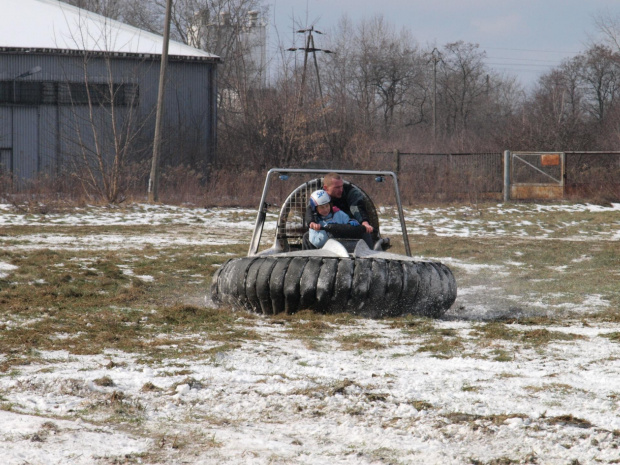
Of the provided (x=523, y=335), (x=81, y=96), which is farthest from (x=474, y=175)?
(x=523, y=335)

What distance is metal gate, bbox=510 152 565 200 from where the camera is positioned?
21547mm

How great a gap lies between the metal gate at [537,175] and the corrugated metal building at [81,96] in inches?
380

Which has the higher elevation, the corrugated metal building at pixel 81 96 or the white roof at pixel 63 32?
the white roof at pixel 63 32

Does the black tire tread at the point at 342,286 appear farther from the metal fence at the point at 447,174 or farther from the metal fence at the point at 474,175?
the metal fence at the point at 447,174

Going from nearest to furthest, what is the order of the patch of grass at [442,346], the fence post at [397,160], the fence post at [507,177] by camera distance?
the patch of grass at [442,346]
the fence post at [507,177]
the fence post at [397,160]

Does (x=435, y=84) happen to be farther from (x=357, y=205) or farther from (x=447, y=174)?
(x=357, y=205)

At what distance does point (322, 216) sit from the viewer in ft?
22.5

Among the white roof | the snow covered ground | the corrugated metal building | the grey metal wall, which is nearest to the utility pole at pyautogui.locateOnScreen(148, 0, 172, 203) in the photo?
the corrugated metal building

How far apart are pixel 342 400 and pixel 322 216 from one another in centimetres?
343

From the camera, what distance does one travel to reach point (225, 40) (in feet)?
131

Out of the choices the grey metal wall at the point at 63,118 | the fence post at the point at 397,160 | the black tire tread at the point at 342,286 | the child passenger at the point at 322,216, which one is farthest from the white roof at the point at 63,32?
the black tire tread at the point at 342,286

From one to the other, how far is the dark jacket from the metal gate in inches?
593

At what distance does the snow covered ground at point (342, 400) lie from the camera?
292cm

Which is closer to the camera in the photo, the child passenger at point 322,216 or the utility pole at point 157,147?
the child passenger at point 322,216
